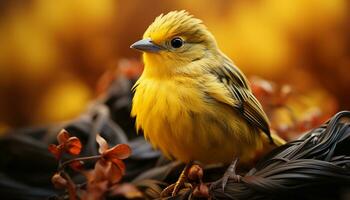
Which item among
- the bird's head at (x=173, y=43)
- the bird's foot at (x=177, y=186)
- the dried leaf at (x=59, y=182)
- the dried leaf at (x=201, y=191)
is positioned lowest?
the bird's foot at (x=177, y=186)

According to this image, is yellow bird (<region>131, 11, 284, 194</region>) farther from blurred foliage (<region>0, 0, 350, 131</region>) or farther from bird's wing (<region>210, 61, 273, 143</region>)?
blurred foliage (<region>0, 0, 350, 131</region>)

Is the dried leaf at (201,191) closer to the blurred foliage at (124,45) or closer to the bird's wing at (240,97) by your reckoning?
the bird's wing at (240,97)

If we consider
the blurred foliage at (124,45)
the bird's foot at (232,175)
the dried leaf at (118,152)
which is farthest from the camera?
the blurred foliage at (124,45)

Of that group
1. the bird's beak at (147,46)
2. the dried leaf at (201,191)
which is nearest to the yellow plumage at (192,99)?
the bird's beak at (147,46)

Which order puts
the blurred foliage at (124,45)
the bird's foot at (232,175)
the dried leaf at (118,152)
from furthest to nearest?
the blurred foliage at (124,45)
the bird's foot at (232,175)
the dried leaf at (118,152)

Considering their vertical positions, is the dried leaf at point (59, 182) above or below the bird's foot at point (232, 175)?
above

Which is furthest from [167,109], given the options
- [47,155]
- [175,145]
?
[47,155]

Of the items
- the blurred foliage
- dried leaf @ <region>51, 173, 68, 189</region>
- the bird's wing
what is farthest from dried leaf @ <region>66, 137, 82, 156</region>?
the blurred foliage

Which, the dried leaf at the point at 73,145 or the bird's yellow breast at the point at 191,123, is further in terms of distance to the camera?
the bird's yellow breast at the point at 191,123
